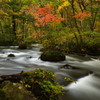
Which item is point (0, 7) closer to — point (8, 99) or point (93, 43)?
point (93, 43)

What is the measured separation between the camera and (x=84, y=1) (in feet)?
42.2

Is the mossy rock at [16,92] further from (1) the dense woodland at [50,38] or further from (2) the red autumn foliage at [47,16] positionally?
(2) the red autumn foliage at [47,16]

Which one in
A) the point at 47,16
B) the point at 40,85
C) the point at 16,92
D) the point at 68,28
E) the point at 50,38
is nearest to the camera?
the point at 16,92

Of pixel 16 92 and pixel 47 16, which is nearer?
pixel 16 92

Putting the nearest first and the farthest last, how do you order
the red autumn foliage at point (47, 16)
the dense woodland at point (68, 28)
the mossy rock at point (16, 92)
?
the mossy rock at point (16, 92), the red autumn foliage at point (47, 16), the dense woodland at point (68, 28)

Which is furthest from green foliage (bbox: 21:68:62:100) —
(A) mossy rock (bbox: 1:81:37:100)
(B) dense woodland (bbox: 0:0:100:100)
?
(A) mossy rock (bbox: 1:81:37:100)

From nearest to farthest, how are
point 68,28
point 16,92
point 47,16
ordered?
point 16,92
point 47,16
point 68,28

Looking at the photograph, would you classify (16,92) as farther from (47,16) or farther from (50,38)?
(50,38)

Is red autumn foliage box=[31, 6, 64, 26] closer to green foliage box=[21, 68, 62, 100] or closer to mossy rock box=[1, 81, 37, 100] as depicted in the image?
green foliage box=[21, 68, 62, 100]

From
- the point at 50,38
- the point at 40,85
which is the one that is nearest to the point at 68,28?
the point at 50,38

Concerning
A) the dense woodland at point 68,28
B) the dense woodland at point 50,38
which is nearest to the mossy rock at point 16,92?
the dense woodland at point 50,38

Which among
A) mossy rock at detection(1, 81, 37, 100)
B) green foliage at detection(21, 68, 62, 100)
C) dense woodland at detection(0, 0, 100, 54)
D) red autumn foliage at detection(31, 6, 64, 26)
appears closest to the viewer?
mossy rock at detection(1, 81, 37, 100)

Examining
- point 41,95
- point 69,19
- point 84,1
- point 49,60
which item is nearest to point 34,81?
point 41,95

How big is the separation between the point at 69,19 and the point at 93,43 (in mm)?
4789
